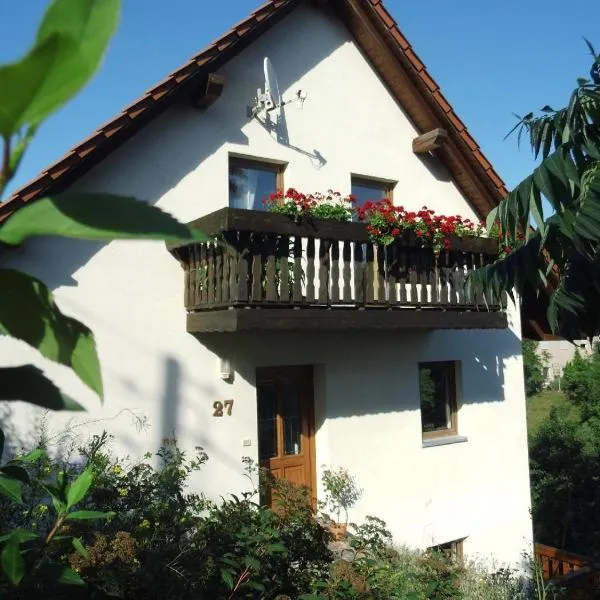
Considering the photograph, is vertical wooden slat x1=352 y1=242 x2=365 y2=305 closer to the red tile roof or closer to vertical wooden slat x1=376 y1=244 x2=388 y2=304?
vertical wooden slat x1=376 y1=244 x2=388 y2=304

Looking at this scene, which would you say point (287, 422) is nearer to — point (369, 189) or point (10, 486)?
point (369, 189)

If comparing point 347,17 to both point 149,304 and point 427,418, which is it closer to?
point 149,304

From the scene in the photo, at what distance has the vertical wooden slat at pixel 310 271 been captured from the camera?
6.72 metres

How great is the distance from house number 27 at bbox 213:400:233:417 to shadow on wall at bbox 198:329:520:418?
13.9 inches

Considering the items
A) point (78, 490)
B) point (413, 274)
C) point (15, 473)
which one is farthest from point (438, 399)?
point (15, 473)

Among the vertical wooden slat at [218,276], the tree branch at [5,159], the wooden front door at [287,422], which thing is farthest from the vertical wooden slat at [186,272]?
the tree branch at [5,159]

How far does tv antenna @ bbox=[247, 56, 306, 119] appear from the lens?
7716 millimetres

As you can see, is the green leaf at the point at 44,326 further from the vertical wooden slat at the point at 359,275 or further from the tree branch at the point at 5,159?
the vertical wooden slat at the point at 359,275

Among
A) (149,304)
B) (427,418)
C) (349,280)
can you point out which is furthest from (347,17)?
(427,418)

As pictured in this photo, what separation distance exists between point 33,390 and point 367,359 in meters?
7.87

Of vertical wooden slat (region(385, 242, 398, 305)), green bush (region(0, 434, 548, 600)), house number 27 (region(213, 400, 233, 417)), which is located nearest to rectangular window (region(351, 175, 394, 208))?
vertical wooden slat (region(385, 242, 398, 305))

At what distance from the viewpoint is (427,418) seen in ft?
30.3

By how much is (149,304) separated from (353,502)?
11.8ft

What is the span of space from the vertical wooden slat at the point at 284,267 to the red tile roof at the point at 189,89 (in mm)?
1968
